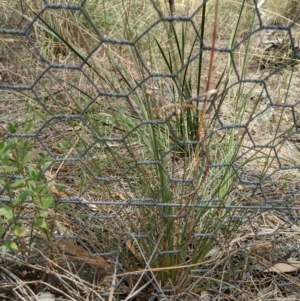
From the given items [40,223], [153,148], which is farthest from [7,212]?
[153,148]

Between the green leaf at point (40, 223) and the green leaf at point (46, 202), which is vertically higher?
the green leaf at point (46, 202)

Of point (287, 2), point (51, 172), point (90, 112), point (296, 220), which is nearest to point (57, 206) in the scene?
point (51, 172)

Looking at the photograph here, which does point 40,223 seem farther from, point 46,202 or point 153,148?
point 153,148

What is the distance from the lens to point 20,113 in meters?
1.37

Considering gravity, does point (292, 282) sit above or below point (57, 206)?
below

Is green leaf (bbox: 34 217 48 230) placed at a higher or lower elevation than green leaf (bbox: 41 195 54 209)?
lower

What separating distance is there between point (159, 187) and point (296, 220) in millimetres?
349

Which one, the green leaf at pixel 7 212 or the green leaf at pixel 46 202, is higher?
the green leaf at pixel 46 202

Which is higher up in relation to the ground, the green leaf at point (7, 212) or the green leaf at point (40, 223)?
the green leaf at point (7, 212)

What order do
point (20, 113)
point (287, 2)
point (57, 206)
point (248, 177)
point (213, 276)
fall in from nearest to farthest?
point (57, 206) < point (213, 276) < point (248, 177) < point (20, 113) < point (287, 2)

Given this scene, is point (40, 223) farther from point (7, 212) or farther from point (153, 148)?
point (153, 148)

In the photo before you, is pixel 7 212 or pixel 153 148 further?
pixel 153 148

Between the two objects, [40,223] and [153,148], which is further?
[153,148]

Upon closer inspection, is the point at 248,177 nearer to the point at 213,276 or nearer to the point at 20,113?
the point at 213,276
